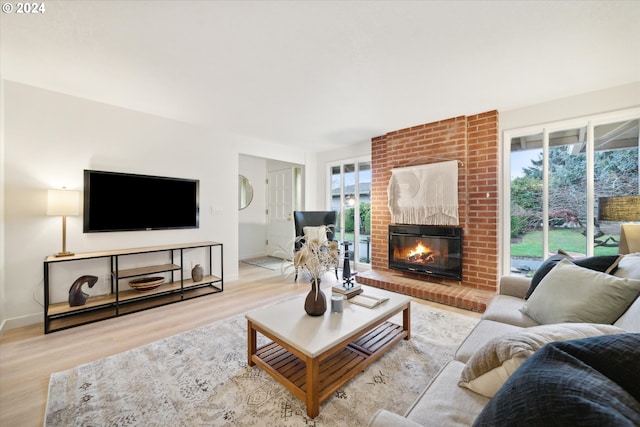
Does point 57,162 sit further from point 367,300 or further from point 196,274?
point 367,300

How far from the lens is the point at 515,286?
206 cm

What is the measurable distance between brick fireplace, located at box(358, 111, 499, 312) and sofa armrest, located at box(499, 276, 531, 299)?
2.69ft

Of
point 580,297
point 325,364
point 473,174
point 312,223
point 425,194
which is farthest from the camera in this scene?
point 312,223

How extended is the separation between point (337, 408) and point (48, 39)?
313 centimetres

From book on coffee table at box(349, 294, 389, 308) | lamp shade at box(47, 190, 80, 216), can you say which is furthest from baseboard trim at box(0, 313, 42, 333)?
book on coffee table at box(349, 294, 389, 308)

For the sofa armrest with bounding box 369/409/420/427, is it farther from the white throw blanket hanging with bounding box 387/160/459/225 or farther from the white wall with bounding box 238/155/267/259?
the white wall with bounding box 238/155/267/259

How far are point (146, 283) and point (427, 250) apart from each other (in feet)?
11.6

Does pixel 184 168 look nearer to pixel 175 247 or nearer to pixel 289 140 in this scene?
pixel 175 247

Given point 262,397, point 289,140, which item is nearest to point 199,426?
point 262,397

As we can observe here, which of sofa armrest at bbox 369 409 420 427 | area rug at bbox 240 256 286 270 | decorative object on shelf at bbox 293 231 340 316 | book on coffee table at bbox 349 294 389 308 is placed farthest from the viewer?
area rug at bbox 240 256 286 270

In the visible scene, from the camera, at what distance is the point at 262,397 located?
5.13 ft

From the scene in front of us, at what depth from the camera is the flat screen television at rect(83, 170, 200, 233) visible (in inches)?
112

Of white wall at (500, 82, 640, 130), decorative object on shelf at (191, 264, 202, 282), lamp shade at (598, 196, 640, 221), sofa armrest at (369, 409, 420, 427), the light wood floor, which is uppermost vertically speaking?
white wall at (500, 82, 640, 130)

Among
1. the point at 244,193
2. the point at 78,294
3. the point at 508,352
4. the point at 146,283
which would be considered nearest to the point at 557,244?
the point at 508,352
